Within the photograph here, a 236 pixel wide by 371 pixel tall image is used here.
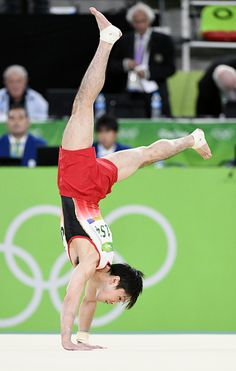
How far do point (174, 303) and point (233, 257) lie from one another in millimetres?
681

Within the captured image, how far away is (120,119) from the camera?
1101cm

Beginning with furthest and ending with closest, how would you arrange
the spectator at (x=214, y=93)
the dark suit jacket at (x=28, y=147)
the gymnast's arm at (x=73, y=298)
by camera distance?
the spectator at (x=214, y=93), the dark suit jacket at (x=28, y=147), the gymnast's arm at (x=73, y=298)

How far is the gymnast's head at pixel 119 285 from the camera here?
→ 7242 mm

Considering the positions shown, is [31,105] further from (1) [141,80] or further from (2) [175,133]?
(2) [175,133]

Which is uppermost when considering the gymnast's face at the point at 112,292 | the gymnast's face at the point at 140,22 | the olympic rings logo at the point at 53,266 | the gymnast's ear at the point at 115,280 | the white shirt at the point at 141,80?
the gymnast's face at the point at 140,22

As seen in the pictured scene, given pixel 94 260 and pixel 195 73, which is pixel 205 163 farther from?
pixel 94 260

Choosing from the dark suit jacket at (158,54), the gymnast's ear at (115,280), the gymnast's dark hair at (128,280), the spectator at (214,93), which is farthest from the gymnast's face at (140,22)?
the gymnast's ear at (115,280)

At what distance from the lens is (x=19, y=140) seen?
34.6ft

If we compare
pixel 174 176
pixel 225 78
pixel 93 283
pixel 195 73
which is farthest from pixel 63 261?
pixel 195 73

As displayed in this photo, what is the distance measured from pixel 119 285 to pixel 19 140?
12.0 feet

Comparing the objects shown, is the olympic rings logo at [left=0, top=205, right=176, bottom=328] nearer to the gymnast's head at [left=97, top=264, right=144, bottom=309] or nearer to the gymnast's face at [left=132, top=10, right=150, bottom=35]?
the gymnast's head at [left=97, top=264, right=144, bottom=309]

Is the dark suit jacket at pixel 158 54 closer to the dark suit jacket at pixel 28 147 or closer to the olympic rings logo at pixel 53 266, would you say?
the dark suit jacket at pixel 28 147

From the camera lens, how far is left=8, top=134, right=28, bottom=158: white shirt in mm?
10508
